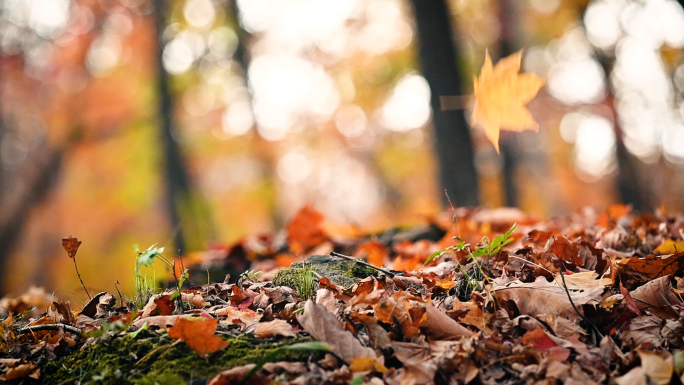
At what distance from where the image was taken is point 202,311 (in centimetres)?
166

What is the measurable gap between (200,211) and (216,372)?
1075 cm

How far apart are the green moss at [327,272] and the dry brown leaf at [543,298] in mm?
612

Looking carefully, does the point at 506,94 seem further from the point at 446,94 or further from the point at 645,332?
the point at 446,94

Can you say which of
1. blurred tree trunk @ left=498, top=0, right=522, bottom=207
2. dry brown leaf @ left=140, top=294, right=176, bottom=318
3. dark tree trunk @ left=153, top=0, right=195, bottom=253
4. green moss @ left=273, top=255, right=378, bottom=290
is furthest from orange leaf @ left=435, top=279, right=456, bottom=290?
dark tree trunk @ left=153, top=0, right=195, bottom=253

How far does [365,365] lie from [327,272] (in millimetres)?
781

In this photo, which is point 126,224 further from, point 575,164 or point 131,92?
point 575,164

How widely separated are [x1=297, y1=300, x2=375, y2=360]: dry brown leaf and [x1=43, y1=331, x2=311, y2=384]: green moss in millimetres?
61

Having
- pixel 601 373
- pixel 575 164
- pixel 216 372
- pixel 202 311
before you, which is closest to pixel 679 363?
pixel 601 373

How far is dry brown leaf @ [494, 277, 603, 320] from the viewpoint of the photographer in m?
1.55

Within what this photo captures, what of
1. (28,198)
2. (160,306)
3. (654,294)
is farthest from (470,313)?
(28,198)

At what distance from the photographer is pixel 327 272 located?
6.73ft

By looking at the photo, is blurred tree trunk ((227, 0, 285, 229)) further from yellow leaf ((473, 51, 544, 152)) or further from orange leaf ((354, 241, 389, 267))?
yellow leaf ((473, 51, 544, 152))

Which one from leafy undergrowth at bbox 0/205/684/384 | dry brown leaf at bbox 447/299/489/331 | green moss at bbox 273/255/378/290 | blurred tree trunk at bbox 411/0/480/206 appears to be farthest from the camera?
blurred tree trunk at bbox 411/0/480/206

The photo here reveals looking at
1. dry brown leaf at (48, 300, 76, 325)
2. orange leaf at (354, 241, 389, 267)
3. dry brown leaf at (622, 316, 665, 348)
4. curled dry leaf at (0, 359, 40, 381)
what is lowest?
orange leaf at (354, 241, 389, 267)
